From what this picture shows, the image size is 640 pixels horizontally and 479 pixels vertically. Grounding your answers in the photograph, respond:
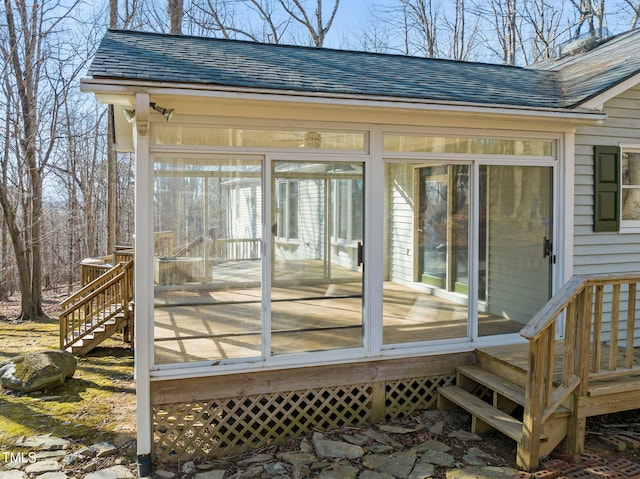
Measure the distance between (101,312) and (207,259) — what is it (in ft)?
15.8

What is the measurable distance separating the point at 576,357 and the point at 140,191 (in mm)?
3538

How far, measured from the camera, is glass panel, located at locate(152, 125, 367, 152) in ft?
13.8

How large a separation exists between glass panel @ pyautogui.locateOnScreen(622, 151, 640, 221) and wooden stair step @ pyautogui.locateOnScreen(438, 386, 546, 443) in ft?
8.85

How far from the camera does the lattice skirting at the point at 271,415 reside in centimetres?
434

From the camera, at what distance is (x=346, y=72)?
17.7ft

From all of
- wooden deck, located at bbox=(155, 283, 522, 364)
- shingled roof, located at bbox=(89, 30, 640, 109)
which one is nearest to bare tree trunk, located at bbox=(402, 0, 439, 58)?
shingled roof, located at bbox=(89, 30, 640, 109)

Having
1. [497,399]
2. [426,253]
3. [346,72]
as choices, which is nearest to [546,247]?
[426,253]

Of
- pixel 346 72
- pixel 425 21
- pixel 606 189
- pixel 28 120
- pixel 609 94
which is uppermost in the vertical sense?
pixel 425 21

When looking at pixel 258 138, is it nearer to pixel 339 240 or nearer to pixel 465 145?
pixel 339 240

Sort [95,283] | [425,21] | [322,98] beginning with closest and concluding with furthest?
[322,98]
[95,283]
[425,21]

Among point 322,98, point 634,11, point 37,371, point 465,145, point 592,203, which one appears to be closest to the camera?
point 322,98

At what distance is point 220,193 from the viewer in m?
4.37

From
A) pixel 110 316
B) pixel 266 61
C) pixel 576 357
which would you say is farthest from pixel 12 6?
pixel 576 357

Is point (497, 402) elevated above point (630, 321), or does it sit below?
below
